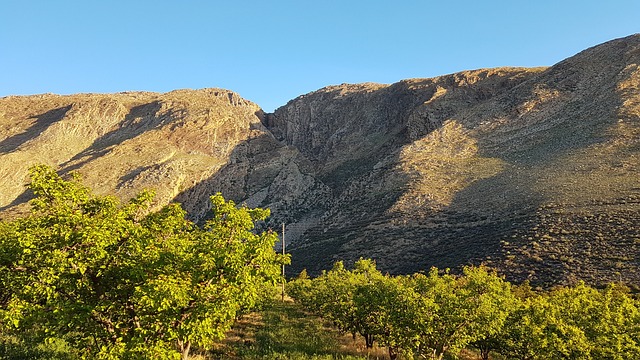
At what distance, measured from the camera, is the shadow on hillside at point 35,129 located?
4452 inches

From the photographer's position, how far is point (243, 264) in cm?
965

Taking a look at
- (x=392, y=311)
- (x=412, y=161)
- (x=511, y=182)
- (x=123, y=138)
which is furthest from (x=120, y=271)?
(x=123, y=138)

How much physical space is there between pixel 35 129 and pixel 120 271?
5668 inches

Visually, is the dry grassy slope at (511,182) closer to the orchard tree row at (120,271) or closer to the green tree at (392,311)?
the green tree at (392,311)

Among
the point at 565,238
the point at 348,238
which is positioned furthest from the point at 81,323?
the point at 348,238

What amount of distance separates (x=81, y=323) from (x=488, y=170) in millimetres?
72437

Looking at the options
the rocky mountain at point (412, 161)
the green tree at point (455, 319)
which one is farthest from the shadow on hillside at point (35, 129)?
the green tree at point (455, 319)

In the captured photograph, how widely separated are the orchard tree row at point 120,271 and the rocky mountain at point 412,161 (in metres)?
37.9

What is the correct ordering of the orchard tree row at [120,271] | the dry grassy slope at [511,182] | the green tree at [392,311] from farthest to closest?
the dry grassy slope at [511,182] < the green tree at [392,311] < the orchard tree row at [120,271]

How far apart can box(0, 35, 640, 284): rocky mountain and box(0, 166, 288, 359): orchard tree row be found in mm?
37924

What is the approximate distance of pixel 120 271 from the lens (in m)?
9.14

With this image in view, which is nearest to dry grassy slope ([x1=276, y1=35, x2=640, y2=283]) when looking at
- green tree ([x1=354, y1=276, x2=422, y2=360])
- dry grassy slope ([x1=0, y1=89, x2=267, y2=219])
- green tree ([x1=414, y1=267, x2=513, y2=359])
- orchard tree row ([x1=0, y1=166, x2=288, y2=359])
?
green tree ([x1=414, y1=267, x2=513, y2=359])

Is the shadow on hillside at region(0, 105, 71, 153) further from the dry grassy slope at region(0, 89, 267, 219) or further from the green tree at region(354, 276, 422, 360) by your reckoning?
the green tree at region(354, 276, 422, 360)

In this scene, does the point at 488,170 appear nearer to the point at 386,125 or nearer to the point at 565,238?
the point at 565,238
